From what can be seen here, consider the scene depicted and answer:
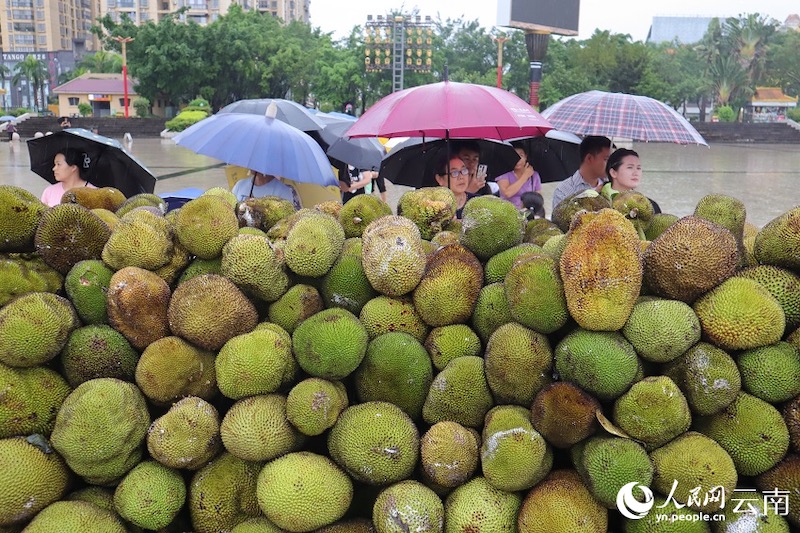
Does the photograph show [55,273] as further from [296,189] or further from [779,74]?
[779,74]

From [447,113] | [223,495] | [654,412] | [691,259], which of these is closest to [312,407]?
[223,495]

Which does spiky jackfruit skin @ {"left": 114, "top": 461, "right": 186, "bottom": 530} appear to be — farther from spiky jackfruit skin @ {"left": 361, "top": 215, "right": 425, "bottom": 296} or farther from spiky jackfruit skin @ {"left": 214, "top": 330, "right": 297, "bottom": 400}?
spiky jackfruit skin @ {"left": 361, "top": 215, "right": 425, "bottom": 296}

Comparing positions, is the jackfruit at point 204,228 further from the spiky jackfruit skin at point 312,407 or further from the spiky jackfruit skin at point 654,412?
the spiky jackfruit skin at point 654,412

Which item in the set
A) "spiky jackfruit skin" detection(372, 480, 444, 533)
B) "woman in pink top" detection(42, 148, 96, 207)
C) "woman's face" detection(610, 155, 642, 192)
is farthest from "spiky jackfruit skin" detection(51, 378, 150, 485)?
"woman's face" detection(610, 155, 642, 192)

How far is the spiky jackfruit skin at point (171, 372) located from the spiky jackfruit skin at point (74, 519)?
0.30 meters

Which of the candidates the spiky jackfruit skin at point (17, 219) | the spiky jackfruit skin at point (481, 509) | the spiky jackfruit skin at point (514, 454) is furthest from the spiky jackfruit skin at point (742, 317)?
the spiky jackfruit skin at point (17, 219)

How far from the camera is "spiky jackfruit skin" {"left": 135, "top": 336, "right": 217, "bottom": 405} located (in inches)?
66.5

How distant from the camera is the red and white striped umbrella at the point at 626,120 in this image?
4.00 meters

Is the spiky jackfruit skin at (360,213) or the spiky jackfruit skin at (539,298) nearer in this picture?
the spiky jackfruit skin at (539,298)

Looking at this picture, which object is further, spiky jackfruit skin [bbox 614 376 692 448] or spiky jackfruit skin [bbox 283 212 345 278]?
spiky jackfruit skin [bbox 283 212 345 278]

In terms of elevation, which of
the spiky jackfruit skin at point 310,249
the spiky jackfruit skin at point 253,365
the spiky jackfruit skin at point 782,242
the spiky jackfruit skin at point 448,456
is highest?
the spiky jackfruit skin at point 782,242

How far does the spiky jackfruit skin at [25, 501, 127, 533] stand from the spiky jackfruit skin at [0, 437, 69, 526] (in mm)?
33

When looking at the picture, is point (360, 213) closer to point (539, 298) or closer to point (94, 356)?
point (539, 298)

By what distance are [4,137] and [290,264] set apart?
32.3 meters
